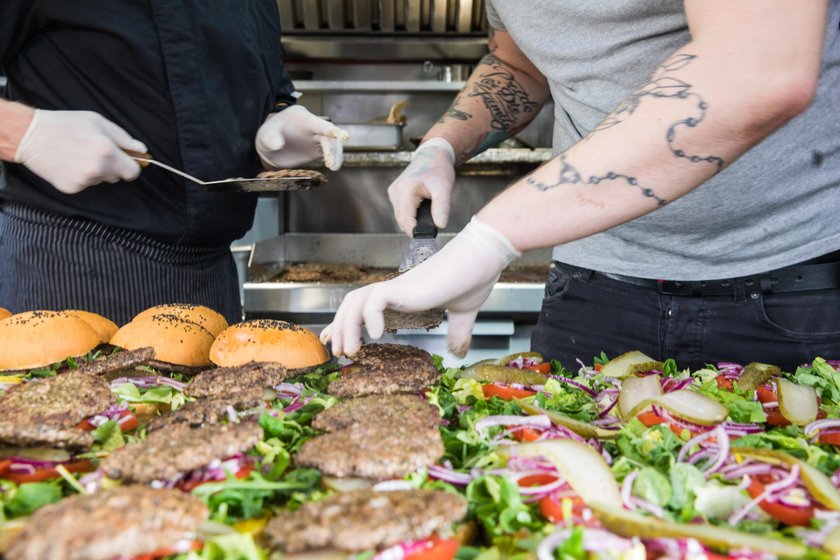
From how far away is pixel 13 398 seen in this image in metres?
1.22

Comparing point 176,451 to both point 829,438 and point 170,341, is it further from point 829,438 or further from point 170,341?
point 829,438

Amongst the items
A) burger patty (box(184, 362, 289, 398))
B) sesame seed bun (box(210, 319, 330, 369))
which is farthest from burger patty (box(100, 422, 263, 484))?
sesame seed bun (box(210, 319, 330, 369))

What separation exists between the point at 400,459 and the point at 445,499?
120 millimetres

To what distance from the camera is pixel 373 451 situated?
97cm

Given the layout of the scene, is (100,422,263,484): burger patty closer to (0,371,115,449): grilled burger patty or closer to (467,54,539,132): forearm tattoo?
(0,371,115,449): grilled burger patty

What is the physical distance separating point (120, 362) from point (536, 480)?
93 centimetres

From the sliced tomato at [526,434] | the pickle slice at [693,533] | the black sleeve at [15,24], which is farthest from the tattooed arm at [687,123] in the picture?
the black sleeve at [15,24]

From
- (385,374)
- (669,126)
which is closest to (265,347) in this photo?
(385,374)

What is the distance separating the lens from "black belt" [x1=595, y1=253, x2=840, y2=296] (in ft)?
6.28

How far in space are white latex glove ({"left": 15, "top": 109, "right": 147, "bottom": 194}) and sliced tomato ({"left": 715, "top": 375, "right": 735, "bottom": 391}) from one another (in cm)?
172

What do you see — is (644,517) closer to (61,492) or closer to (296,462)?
(296,462)

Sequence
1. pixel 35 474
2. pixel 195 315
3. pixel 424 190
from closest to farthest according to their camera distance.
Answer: pixel 35 474 < pixel 195 315 < pixel 424 190

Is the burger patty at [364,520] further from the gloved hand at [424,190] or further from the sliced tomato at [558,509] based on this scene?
the gloved hand at [424,190]

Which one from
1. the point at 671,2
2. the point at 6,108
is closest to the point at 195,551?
the point at 671,2
